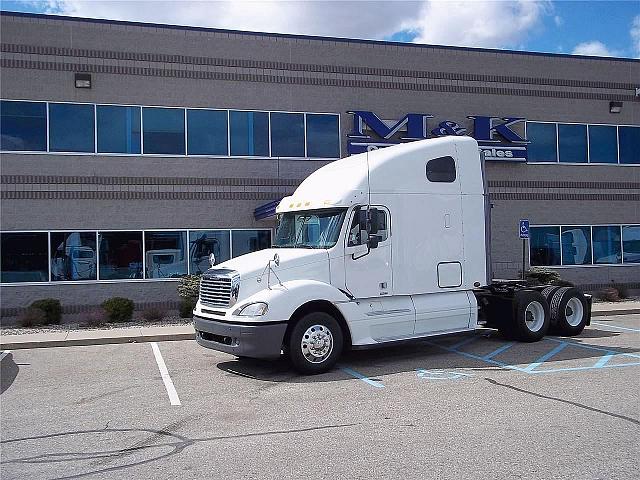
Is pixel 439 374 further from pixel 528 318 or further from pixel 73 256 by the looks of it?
Result: pixel 73 256

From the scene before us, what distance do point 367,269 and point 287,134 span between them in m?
10.4

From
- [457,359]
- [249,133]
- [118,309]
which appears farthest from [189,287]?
[457,359]

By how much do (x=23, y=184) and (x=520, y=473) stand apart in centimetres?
1604

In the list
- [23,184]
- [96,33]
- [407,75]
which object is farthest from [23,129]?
[407,75]

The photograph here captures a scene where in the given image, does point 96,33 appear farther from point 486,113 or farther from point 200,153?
point 486,113

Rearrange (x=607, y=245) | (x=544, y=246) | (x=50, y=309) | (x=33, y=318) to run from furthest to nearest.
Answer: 1. (x=607, y=245)
2. (x=544, y=246)
3. (x=50, y=309)
4. (x=33, y=318)

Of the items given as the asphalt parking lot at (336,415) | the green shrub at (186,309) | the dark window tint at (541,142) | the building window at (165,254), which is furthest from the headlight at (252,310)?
the dark window tint at (541,142)

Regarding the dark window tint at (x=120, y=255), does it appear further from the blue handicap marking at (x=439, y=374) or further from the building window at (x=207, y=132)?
the blue handicap marking at (x=439, y=374)

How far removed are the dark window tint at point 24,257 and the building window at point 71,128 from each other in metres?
2.48

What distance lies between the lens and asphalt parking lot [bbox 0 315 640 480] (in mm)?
5863

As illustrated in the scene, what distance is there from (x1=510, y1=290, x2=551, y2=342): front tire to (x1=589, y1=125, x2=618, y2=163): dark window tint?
12.5 m

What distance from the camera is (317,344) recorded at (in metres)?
10.1

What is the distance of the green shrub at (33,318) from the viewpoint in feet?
53.4

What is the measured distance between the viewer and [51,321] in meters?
16.8
